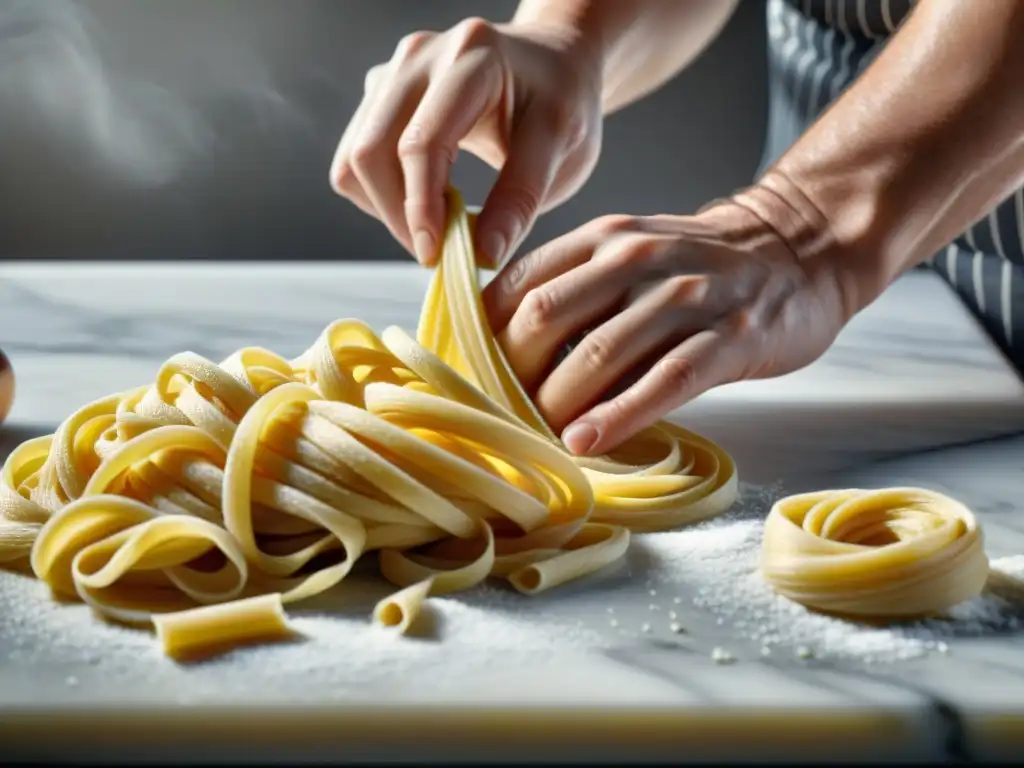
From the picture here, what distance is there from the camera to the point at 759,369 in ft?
4.42

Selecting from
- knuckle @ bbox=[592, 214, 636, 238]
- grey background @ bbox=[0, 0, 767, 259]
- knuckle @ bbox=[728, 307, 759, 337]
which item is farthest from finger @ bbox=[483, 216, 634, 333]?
grey background @ bbox=[0, 0, 767, 259]

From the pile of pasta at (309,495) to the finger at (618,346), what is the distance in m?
0.03

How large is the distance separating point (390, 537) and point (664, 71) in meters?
1.16

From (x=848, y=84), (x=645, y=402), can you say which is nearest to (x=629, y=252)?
(x=645, y=402)

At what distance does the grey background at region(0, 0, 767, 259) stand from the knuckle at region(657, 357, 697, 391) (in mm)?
2092

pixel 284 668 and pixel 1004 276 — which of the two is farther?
pixel 1004 276

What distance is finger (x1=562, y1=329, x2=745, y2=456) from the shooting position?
1.24 metres

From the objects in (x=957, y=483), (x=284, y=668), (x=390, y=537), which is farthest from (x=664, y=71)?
(x=284, y=668)

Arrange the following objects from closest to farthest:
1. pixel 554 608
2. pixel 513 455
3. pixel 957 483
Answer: pixel 554 608
pixel 513 455
pixel 957 483

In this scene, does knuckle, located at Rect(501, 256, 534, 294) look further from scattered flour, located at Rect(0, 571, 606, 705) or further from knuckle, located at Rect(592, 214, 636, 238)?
scattered flour, located at Rect(0, 571, 606, 705)

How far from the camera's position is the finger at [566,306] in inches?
50.5

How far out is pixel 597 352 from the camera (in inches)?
49.6

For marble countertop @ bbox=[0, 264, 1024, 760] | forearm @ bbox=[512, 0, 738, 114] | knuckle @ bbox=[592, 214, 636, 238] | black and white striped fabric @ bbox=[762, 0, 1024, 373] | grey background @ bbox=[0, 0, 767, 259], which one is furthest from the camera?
grey background @ bbox=[0, 0, 767, 259]

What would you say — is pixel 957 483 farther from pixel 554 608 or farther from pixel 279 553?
pixel 279 553
